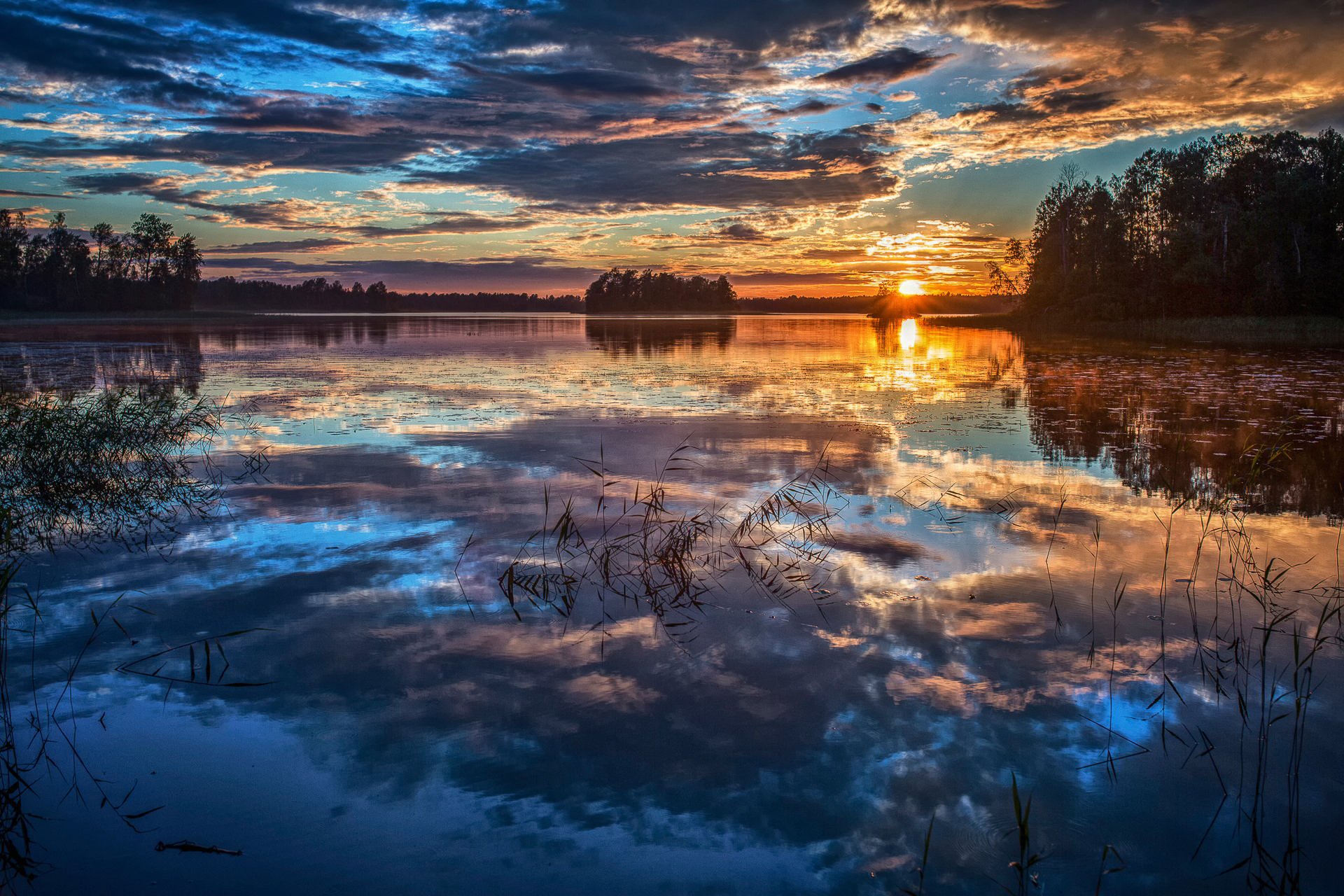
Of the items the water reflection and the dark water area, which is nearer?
the dark water area

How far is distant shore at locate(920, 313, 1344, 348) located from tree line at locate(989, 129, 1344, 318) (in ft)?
6.90

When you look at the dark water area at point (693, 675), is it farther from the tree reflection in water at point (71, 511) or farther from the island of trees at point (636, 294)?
the island of trees at point (636, 294)

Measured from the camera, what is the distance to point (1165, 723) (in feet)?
14.9

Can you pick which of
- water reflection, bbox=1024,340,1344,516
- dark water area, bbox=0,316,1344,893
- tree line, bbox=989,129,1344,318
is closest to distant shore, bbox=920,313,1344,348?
tree line, bbox=989,129,1344,318

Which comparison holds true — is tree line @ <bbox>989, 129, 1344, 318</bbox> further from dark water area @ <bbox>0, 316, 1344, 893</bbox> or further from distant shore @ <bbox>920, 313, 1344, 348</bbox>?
dark water area @ <bbox>0, 316, 1344, 893</bbox>

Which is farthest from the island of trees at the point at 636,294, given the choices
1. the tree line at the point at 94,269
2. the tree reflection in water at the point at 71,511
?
the tree reflection in water at the point at 71,511

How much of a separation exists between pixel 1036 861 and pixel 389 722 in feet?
11.3

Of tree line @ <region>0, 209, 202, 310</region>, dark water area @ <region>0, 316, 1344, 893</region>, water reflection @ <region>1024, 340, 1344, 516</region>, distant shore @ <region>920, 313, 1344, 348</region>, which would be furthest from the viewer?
tree line @ <region>0, 209, 202, 310</region>

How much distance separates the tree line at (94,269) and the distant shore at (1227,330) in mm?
98820

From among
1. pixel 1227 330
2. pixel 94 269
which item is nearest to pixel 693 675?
pixel 1227 330

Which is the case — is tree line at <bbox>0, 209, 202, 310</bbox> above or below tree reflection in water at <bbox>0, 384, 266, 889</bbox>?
above

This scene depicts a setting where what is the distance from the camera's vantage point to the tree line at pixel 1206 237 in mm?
45000

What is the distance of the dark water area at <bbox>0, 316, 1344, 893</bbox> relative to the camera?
352 cm

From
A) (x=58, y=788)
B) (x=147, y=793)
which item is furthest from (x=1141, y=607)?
(x=58, y=788)
